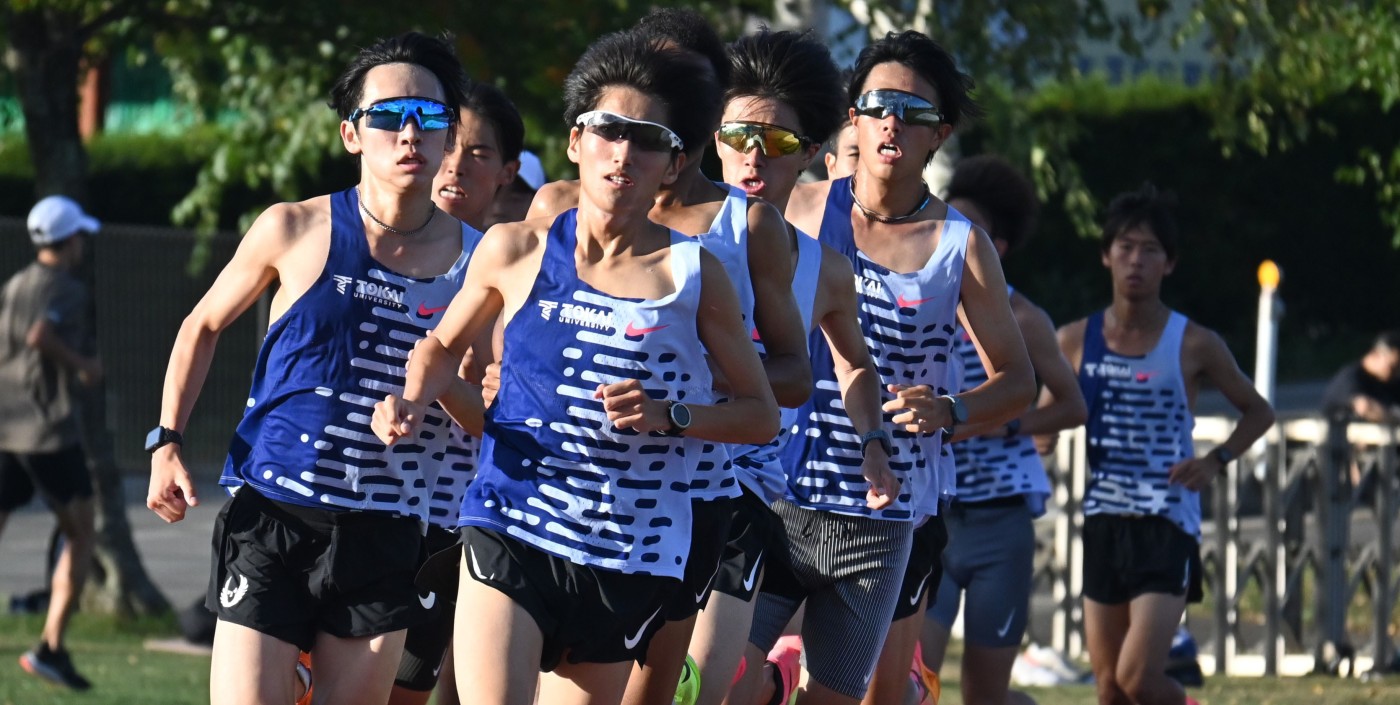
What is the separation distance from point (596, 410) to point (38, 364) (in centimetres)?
655

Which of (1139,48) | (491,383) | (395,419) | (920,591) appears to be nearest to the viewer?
(395,419)

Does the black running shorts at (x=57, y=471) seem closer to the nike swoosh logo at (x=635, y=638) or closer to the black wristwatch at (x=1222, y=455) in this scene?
the black wristwatch at (x=1222, y=455)

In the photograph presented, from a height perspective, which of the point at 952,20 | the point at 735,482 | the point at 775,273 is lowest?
the point at 735,482

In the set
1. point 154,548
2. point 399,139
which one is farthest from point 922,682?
point 154,548

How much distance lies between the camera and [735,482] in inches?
191

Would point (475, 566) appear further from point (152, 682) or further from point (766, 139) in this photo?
point (152, 682)

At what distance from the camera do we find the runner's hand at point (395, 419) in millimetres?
4402

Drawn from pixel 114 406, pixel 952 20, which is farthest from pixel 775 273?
pixel 114 406

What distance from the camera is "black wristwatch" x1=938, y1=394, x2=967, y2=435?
5.35 m

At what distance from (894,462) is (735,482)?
82cm

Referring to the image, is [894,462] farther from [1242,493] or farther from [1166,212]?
[1242,493]

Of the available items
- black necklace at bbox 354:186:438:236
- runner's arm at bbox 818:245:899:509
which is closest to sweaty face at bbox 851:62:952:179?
runner's arm at bbox 818:245:899:509

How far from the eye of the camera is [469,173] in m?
6.23

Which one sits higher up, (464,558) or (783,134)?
(783,134)
